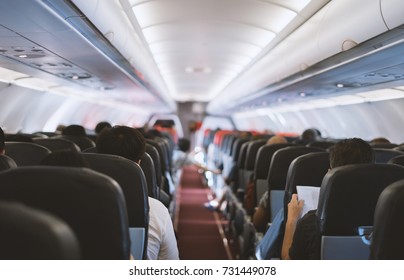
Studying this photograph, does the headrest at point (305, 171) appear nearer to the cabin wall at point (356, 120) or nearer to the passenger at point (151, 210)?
the passenger at point (151, 210)

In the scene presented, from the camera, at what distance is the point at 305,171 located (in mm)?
3672

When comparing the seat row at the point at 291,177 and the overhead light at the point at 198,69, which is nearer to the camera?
the seat row at the point at 291,177

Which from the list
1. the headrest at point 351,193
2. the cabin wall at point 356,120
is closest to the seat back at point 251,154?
the cabin wall at point 356,120

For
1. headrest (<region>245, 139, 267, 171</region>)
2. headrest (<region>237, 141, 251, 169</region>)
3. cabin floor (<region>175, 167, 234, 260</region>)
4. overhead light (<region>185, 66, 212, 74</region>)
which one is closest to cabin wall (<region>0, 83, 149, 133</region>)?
overhead light (<region>185, 66, 212, 74</region>)

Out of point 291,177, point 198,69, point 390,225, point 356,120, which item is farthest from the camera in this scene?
point 198,69

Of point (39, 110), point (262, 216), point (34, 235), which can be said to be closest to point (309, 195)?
point (262, 216)

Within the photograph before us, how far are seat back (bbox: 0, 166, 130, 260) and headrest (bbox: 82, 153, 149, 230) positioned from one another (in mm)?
929

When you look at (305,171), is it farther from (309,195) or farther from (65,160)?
(65,160)

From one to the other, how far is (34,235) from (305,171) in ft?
9.19

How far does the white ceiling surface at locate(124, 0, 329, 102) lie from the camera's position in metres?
6.75

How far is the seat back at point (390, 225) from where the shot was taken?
1.81 m

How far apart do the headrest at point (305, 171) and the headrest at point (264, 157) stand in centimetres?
152
